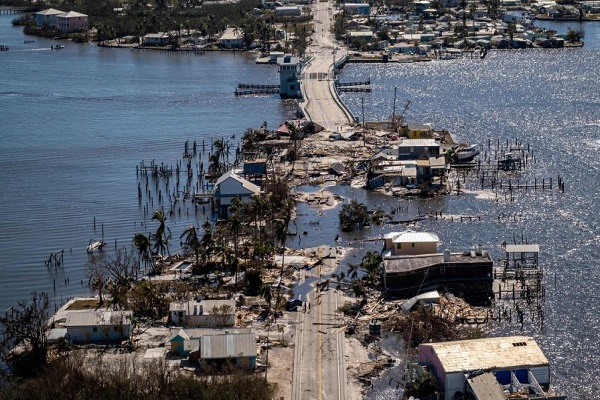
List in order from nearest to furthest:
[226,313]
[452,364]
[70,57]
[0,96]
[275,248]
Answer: [452,364] < [226,313] < [275,248] < [0,96] < [70,57]

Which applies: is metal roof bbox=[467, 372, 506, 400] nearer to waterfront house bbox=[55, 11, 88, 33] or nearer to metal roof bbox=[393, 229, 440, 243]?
metal roof bbox=[393, 229, 440, 243]

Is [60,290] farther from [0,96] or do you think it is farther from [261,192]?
[0,96]

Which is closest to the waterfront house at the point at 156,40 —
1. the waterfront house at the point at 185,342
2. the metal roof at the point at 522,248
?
the metal roof at the point at 522,248

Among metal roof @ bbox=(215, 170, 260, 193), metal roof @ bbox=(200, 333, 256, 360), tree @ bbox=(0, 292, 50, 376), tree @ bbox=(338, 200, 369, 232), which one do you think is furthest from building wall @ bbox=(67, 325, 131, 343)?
metal roof @ bbox=(215, 170, 260, 193)

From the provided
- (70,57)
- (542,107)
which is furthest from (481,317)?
(70,57)

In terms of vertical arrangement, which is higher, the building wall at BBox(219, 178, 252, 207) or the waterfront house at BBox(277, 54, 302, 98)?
the waterfront house at BBox(277, 54, 302, 98)

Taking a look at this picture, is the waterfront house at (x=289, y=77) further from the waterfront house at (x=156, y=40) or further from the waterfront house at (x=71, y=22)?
the waterfront house at (x=71, y=22)
